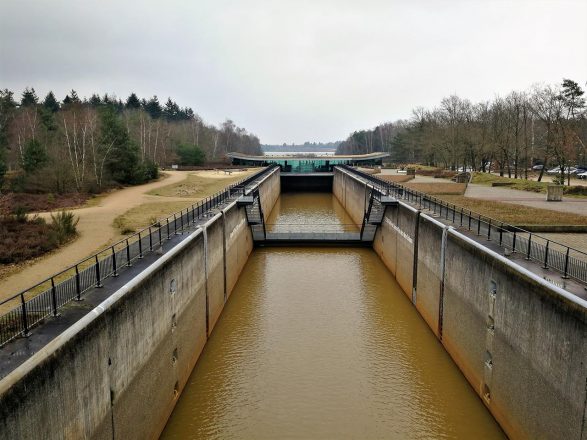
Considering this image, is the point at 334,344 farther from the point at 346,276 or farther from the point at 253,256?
the point at 253,256

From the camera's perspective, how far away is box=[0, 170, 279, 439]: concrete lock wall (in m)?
6.87

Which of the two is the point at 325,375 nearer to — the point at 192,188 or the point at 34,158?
the point at 34,158

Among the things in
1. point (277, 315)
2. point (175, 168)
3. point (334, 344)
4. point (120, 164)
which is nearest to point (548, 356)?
point (334, 344)

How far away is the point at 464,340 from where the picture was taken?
15.0 m

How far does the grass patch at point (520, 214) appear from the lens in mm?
23922

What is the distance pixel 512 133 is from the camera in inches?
2498

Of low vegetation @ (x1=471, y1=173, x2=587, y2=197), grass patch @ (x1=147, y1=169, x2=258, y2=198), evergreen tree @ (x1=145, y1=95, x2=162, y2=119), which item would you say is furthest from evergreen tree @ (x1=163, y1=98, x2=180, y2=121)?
low vegetation @ (x1=471, y1=173, x2=587, y2=197)

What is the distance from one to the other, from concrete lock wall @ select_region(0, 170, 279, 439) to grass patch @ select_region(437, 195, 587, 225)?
16341 millimetres

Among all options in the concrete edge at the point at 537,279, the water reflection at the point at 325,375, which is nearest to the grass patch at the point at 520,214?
the water reflection at the point at 325,375

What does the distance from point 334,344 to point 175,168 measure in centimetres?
7063

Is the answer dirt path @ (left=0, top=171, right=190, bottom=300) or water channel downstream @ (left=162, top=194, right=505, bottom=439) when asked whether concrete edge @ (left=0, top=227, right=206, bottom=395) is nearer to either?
water channel downstream @ (left=162, top=194, right=505, bottom=439)

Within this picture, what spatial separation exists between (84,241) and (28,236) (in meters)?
2.57

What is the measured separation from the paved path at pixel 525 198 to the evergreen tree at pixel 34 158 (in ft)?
124

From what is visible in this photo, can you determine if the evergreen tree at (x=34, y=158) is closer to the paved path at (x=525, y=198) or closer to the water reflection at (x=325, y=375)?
the water reflection at (x=325, y=375)
